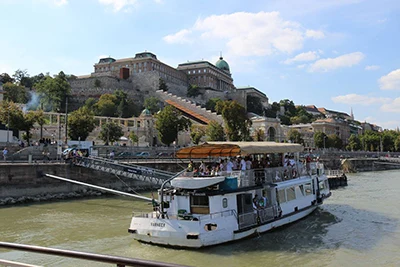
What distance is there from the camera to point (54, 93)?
363ft

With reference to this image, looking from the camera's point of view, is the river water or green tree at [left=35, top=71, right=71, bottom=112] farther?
green tree at [left=35, top=71, right=71, bottom=112]

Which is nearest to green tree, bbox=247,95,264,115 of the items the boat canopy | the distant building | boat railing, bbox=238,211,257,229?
the distant building

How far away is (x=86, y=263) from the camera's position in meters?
15.3

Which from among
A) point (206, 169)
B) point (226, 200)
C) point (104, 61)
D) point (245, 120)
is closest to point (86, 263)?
point (226, 200)

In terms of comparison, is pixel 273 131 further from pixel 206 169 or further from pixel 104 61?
pixel 206 169

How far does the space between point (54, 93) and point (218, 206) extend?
102 metres

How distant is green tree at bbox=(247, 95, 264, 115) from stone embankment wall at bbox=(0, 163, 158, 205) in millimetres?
130212

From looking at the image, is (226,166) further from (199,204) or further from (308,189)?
(308,189)

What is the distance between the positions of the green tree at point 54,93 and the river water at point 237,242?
83.2m

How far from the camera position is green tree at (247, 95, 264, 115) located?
541ft

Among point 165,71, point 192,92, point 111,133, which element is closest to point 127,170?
point 111,133

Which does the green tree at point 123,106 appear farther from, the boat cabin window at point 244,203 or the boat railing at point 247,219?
the boat railing at point 247,219

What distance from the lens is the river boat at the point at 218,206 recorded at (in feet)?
55.7

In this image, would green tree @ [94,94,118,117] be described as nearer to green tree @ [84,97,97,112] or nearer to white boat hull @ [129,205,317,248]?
green tree @ [84,97,97,112]
